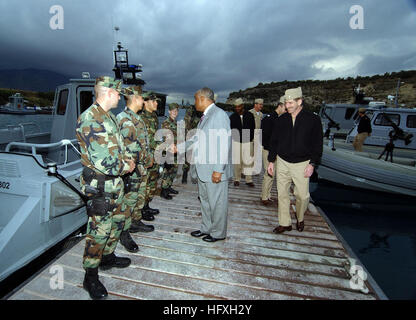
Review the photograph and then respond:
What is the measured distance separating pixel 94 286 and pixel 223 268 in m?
1.36

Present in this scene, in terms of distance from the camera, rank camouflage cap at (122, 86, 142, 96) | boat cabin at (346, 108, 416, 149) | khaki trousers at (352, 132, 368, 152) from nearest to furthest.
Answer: camouflage cap at (122, 86, 142, 96) → khaki trousers at (352, 132, 368, 152) → boat cabin at (346, 108, 416, 149)

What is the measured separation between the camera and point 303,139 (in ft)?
10.0

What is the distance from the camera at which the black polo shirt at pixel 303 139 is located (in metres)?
3.05

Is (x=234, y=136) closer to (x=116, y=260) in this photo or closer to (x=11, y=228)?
(x=116, y=260)

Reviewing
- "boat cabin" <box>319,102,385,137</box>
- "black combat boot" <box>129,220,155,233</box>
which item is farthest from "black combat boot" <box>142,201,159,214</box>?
"boat cabin" <box>319,102,385,137</box>

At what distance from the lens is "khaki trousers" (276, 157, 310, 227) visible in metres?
3.16

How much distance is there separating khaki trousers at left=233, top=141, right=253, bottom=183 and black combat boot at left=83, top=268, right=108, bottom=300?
4087 millimetres

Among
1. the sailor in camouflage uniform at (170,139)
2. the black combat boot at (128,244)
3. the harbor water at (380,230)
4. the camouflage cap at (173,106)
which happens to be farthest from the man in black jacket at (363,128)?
the black combat boot at (128,244)

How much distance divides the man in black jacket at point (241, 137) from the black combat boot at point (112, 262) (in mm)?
3645

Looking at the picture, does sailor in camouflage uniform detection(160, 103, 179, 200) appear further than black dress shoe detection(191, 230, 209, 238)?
Yes

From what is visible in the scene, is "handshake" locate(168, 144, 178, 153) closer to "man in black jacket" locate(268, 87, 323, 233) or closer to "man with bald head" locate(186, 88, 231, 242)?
"man with bald head" locate(186, 88, 231, 242)

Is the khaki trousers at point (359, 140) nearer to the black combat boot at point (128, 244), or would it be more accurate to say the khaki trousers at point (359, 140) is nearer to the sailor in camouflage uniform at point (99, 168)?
the black combat boot at point (128, 244)
